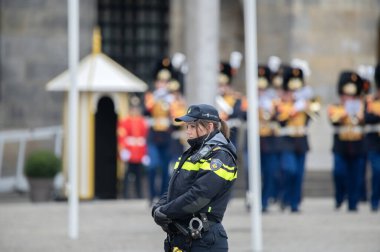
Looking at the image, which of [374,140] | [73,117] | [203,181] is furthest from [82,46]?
[203,181]

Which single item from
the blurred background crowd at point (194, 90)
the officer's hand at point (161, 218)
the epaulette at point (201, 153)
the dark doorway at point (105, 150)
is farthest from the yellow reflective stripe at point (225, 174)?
the dark doorway at point (105, 150)

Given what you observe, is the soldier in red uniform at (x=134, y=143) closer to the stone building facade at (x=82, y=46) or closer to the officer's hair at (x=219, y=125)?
the stone building facade at (x=82, y=46)

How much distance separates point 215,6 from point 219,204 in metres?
A: 6.87

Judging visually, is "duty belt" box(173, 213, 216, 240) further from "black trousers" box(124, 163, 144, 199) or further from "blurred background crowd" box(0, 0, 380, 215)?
"black trousers" box(124, 163, 144, 199)

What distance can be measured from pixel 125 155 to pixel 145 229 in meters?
7.51

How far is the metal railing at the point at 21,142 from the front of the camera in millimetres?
27047

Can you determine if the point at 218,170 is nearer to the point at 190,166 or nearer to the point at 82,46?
the point at 190,166

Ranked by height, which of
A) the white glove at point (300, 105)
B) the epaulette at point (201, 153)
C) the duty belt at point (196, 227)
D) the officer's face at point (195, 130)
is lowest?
the duty belt at point (196, 227)

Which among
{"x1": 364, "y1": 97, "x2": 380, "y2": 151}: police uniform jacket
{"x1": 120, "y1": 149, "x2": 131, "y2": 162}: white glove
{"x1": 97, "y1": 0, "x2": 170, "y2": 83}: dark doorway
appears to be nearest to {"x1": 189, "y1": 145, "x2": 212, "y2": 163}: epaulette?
{"x1": 364, "y1": 97, "x2": 380, "y2": 151}: police uniform jacket

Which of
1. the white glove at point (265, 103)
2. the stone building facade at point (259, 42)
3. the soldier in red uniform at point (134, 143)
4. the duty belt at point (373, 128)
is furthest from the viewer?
the stone building facade at point (259, 42)

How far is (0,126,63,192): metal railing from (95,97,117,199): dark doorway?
382cm

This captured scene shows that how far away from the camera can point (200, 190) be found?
376 inches

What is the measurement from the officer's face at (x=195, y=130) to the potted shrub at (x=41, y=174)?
45.8ft

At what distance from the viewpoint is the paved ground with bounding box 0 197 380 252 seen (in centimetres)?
1506
